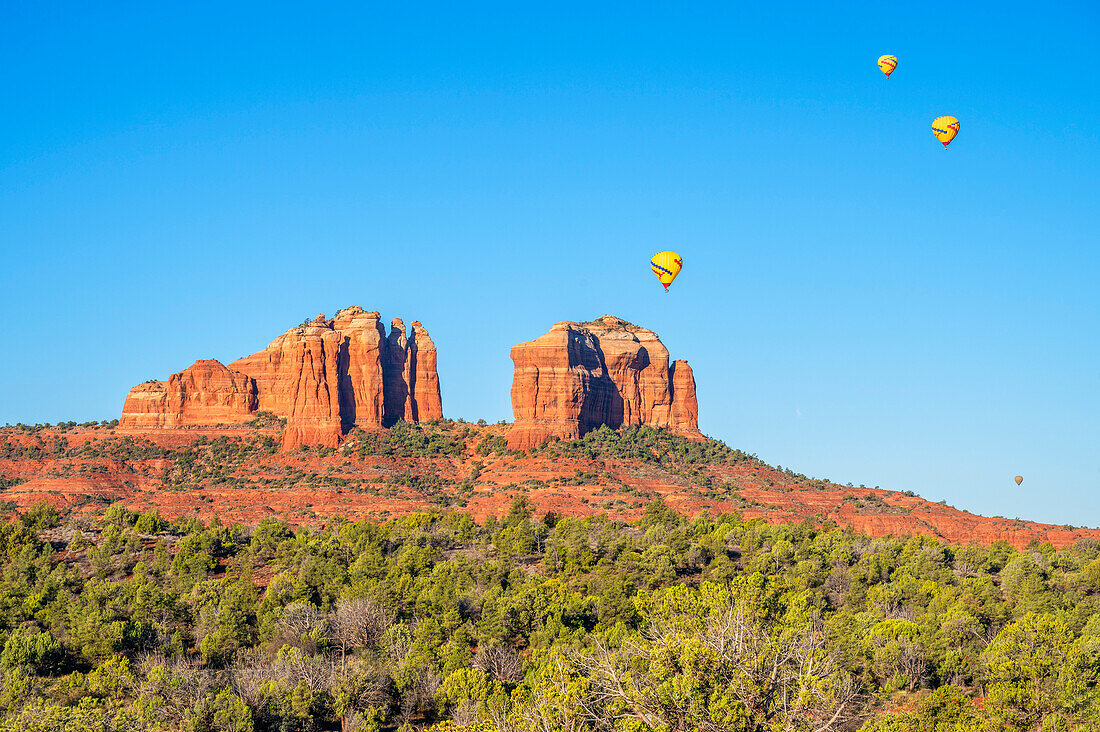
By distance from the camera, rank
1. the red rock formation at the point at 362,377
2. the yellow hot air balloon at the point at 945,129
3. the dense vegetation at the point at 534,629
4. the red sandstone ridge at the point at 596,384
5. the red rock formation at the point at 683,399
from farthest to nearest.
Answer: the red rock formation at the point at 683,399 < the red rock formation at the point at 362,377 < the red sandstone ridge at the point at 596,384 < the yellow hot air balloon at the point at 945,129 < the dense vegetation at the point at 534,629

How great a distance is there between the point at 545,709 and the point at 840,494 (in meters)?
83.1

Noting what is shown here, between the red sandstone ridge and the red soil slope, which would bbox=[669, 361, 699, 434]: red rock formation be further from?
the red soil slope

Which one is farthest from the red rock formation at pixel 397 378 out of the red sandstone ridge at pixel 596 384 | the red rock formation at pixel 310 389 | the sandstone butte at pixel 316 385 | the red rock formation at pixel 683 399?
the red rock formation at pixel 683 399

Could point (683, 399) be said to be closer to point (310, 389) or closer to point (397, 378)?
point (397, 378)

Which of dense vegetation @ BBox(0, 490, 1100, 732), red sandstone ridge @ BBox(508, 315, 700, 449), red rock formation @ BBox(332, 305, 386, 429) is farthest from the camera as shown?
red rock formation @ BBox(332, 305, 386, 429)

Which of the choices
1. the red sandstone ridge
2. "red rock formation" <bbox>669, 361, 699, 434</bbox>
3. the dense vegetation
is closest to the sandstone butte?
the red sandstone ridge

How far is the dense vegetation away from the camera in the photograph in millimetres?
26516

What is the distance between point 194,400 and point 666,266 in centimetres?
6935

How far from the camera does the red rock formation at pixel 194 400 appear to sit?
403 ft

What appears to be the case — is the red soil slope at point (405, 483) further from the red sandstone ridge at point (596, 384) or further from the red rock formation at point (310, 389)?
the red sandstone ridge at point (596, 384)

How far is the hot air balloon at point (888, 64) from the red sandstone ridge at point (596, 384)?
48.0 meters

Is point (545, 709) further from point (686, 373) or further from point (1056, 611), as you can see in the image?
point (686, 373)

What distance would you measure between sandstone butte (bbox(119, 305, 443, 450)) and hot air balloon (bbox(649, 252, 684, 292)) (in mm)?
51509

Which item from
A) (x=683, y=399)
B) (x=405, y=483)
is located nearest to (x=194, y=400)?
(x=405, y=483)
